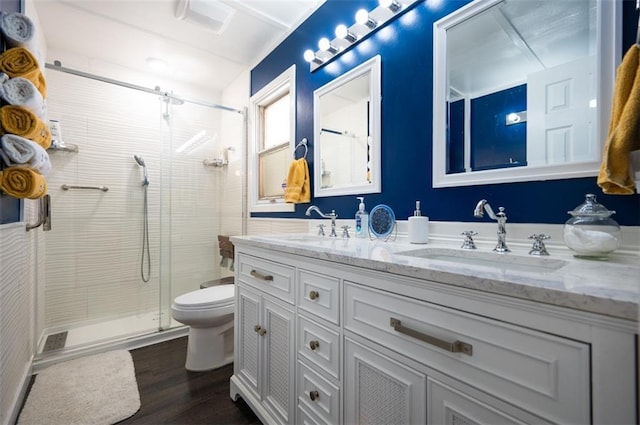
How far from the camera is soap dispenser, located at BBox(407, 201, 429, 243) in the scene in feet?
4.08

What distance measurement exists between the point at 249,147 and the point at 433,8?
1989 mm

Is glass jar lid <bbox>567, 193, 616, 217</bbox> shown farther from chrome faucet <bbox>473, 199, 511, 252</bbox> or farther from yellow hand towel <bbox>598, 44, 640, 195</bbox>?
chrome faucet <bbox>473, 199, 511, 252</bbox>

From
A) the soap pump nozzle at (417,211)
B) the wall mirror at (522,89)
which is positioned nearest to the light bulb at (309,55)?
the wall mirror at (522,89)

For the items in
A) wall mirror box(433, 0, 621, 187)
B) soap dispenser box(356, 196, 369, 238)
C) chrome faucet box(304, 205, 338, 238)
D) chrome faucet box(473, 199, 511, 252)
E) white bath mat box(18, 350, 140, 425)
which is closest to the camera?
wall mirror box(433, 0, 621, 187)

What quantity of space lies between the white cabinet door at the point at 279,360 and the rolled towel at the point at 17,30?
1602 millimetres

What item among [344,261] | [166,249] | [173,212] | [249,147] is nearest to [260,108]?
[249,147]

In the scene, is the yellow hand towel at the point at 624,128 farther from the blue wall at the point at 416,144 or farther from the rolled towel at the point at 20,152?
the rolled towel at the point at 20,152

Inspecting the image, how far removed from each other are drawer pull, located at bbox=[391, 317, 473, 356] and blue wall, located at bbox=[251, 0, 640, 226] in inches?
24.3

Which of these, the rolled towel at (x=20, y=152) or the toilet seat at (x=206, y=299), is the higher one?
the rolled towel at (x=20, y=152)

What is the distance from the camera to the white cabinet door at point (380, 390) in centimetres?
72

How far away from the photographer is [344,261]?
0.92 metres

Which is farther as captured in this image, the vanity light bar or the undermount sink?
the vanity light bar

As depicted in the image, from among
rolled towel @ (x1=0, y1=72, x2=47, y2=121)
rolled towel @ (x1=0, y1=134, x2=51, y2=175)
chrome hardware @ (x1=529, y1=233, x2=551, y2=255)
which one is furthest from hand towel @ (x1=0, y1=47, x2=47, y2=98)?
chrome hardware @ (x1=529, y1=233, x2=551, y2=255)

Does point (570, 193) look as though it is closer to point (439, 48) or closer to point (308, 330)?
point (439, 48)
